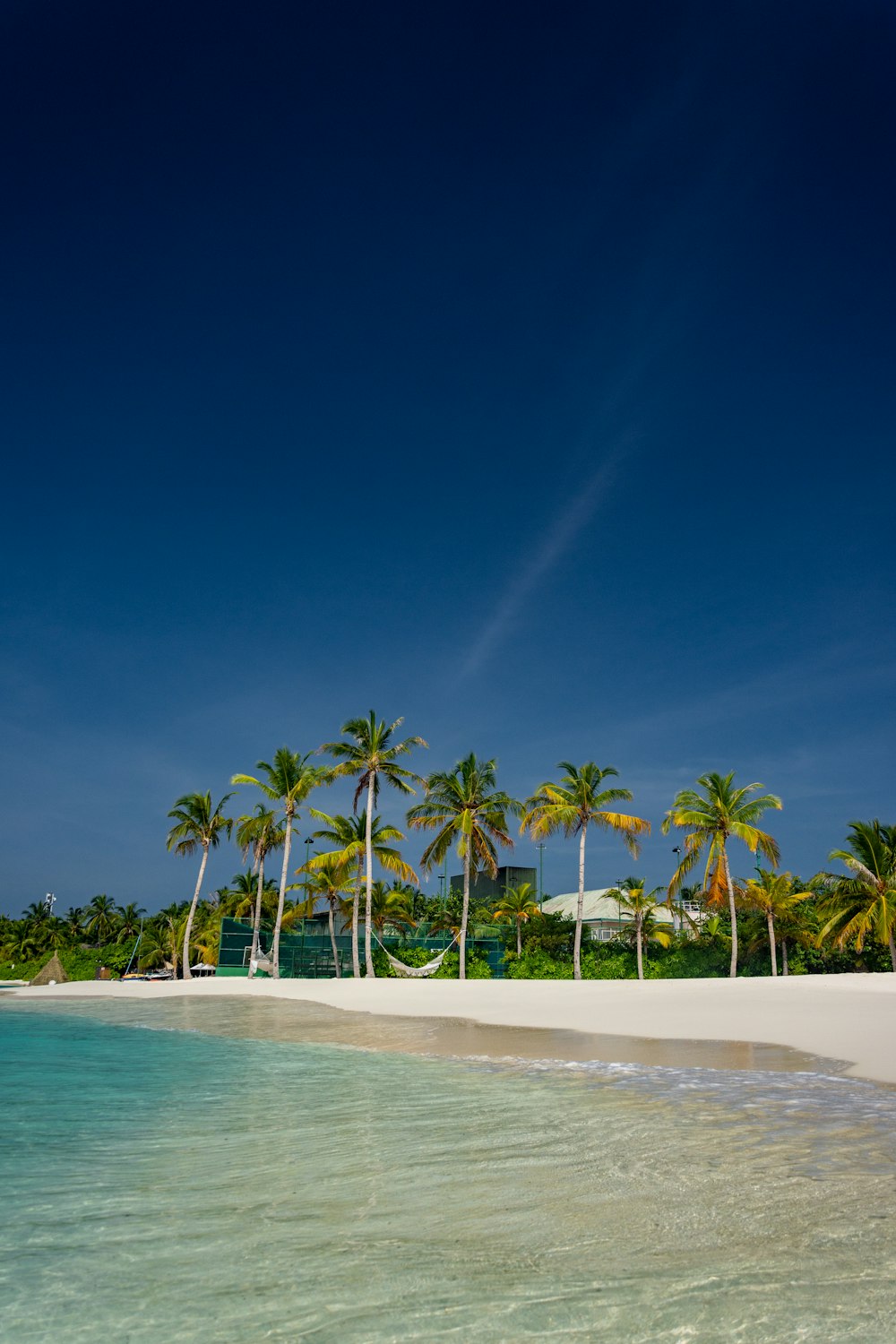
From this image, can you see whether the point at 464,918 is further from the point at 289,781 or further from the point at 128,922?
the point at 128,922

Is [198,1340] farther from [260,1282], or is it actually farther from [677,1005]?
[677,1005]

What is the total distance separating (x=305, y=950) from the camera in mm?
37719

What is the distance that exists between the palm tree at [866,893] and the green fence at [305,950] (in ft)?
44.2

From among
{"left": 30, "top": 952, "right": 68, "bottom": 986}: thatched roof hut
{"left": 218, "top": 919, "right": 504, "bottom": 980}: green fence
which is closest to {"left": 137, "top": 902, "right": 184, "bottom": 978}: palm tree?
{"left": 30, "top": 952, "right": 68, "bottom": 986}: thatched roof hut

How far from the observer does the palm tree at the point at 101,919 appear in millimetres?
74562

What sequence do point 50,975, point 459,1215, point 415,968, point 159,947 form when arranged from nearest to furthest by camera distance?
point 459,1215, point 415,968, point 50,975, point 159,947

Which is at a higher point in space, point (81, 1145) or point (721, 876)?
point (721, 876)

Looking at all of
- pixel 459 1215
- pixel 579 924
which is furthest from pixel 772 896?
pixel 459 1215

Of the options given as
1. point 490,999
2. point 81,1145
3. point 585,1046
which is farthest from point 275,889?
point 81,1145

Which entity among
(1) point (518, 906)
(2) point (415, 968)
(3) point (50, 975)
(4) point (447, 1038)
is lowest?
(3) point (50, 975)

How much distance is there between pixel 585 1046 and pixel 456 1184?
24.4 feet

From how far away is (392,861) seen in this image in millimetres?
34625

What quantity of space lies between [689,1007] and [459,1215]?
12666 mm

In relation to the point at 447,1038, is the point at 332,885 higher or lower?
higher
